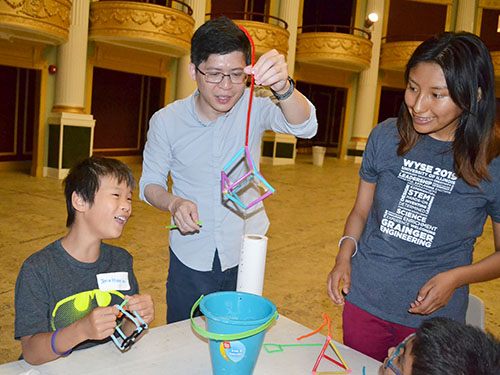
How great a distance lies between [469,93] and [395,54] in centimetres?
1503

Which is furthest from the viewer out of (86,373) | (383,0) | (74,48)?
(383,0)

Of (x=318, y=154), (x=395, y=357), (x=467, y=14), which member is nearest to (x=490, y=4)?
(x=467, y=14)

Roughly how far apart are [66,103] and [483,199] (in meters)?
8.58

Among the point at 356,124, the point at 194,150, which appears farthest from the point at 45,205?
the point at 356,124

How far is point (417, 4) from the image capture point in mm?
16188

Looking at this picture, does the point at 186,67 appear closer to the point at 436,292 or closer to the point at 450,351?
the point at 436,292

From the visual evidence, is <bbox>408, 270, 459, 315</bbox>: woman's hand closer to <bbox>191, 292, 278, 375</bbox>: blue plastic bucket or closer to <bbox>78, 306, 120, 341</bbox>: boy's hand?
<bbox>191, 292, 278, 375</bbox>: blue plastic bucket

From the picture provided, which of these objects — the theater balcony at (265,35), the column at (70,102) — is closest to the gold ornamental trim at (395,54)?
the theater balcony at (265,35)

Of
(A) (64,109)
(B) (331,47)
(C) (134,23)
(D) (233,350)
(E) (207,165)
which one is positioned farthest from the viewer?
(B) (331,47)

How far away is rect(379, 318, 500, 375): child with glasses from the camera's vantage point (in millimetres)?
893

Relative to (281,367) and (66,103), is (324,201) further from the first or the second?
(281,367)

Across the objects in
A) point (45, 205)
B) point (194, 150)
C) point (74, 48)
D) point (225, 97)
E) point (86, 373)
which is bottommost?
point (45, 205)

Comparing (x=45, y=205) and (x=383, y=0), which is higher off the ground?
(x=383, y=0)

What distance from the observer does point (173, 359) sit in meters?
1.27
